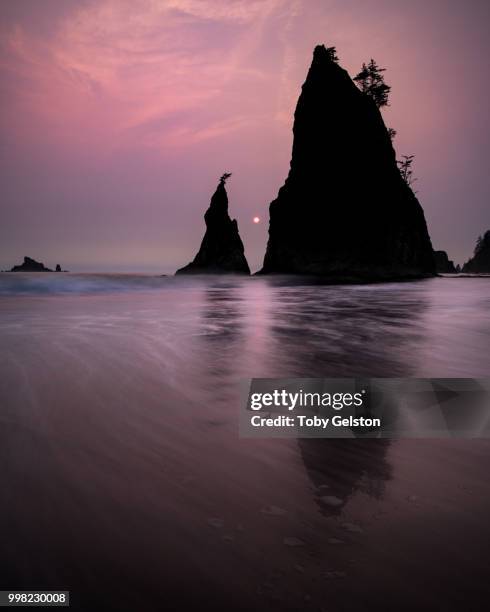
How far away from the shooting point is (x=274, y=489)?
189 cm

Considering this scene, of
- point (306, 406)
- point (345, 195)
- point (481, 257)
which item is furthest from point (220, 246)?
point (481, 257)

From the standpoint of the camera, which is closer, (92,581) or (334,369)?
(92,581)

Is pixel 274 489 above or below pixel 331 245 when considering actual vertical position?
below

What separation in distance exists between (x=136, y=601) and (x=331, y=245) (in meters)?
49.3

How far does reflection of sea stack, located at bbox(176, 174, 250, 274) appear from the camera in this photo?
78.2 meters

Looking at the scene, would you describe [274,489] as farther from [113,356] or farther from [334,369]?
[113,356]

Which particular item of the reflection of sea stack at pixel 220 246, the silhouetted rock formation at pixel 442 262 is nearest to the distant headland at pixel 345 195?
the reflection of sea stack at pixel 220 246

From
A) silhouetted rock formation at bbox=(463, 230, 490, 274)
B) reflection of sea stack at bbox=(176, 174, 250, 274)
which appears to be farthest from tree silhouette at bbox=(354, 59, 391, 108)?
silhouetted rock formation at bbox=(463, 230, 490, 274)

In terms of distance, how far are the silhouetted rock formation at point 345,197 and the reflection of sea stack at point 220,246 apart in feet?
82.9

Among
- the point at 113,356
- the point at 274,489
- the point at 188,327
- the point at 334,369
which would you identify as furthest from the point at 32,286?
the point at 274,489

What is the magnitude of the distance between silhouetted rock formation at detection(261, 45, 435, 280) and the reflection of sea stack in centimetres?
2528

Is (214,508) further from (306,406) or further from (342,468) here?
(306,406)

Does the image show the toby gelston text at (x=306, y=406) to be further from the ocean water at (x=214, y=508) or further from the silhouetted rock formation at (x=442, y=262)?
the silhouetted rock formation at (x=442, y=262)

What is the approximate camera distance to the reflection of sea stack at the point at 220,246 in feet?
257
